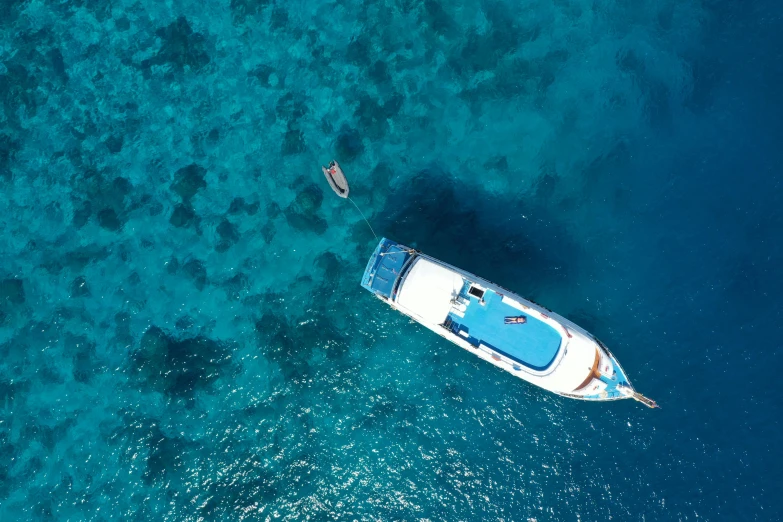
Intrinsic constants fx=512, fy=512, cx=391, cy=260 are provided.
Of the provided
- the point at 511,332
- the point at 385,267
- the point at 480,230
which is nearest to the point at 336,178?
the point at 385,267

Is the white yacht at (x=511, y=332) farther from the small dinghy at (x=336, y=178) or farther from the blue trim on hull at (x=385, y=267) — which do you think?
the small dinghy at (x=336, y=178)

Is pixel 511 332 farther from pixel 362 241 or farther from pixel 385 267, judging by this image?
pixel 362 241

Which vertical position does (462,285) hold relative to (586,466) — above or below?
above

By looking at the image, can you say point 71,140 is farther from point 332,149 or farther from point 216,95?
point 332,149

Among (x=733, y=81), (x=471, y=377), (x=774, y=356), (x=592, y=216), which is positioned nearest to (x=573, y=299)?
(x=592, y=216)

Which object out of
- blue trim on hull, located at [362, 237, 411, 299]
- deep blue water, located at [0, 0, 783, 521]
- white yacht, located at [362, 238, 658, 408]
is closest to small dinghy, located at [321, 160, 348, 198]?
deep blue water, located at [0, 0, 783, 521]

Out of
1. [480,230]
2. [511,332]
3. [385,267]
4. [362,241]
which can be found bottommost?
[511,332]

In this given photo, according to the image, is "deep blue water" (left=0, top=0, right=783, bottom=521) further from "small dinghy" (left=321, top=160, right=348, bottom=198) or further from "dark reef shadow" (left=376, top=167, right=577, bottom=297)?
"small dinghy" (left=321, top=160, right=348, bottom=198)

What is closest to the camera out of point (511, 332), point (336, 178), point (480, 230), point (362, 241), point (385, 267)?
point (511, 332)
